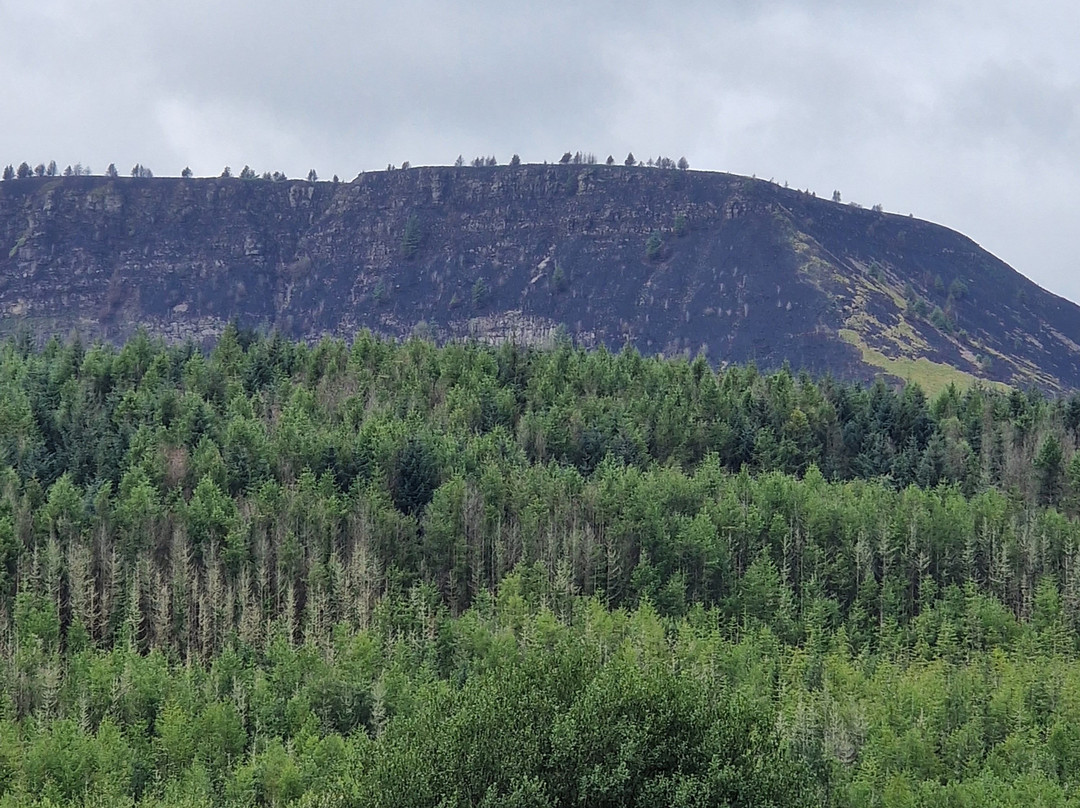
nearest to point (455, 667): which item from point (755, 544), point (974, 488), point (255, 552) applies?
point (255, 552)

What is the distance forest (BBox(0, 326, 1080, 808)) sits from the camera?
194ft

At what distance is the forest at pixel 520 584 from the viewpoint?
194 ft

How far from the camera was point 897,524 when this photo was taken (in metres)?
129

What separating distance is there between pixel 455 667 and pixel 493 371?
78.3 m

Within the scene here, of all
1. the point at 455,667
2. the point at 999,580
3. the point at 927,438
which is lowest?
the point at 455,667

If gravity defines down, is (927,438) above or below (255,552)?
above

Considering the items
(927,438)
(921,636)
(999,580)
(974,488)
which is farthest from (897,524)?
(927,438)

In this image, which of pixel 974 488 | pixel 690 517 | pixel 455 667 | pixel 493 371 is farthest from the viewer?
pixel 493 371

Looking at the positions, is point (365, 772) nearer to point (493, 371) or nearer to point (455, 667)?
point (455, 667)

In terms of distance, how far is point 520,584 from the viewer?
4786 inches

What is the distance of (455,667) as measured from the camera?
10331 cm

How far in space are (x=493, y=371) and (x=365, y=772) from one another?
399ft

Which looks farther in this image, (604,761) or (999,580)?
(999,580)

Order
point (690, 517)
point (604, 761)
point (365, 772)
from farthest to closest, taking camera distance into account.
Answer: point (690, 517) < point (365, 772) < point (604, 761)
